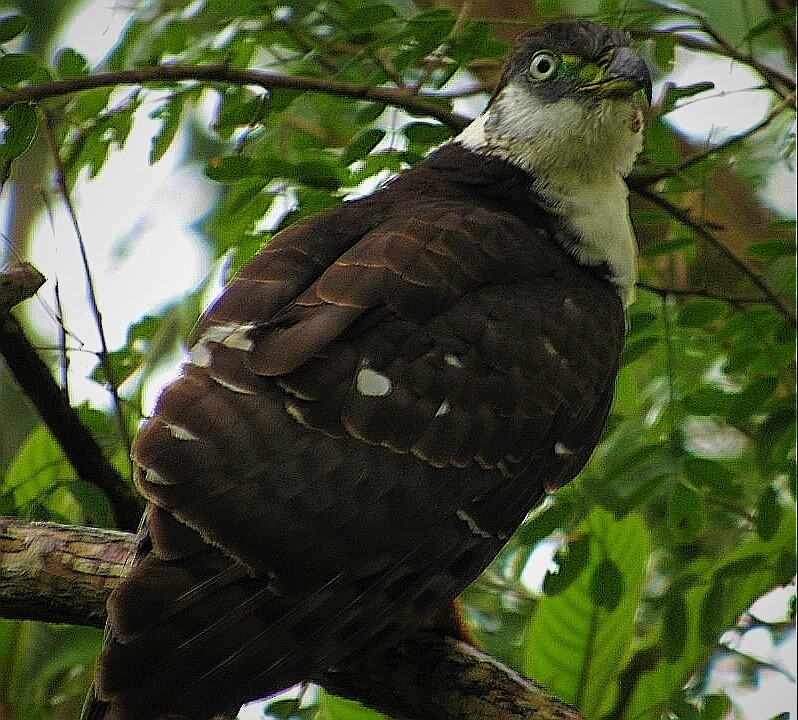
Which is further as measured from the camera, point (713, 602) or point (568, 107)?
point (568, 107)

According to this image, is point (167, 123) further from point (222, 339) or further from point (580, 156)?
point (580, 156)

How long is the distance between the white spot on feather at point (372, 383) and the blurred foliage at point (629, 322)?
0.68 m

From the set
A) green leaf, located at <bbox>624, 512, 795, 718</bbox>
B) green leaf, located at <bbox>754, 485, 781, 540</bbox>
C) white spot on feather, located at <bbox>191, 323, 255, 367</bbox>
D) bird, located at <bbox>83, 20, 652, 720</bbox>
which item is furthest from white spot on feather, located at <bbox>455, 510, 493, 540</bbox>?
green leaf, located at <bbox>754, 485, 781, 540</bbox>

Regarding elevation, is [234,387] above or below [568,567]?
above

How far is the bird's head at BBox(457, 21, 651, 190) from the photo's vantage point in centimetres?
345

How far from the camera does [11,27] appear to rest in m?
2.95

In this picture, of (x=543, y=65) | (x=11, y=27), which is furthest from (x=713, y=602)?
(x=11, y=27)

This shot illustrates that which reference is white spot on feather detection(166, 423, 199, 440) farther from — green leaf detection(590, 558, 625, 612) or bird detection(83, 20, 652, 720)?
green leaf detection(590, 558, 625, 612)

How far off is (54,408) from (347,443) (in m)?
0.91

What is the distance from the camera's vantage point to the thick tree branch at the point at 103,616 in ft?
9.32

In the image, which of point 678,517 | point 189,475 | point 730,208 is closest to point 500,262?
point 678,517

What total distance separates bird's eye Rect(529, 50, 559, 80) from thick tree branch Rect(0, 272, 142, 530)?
1.64 m

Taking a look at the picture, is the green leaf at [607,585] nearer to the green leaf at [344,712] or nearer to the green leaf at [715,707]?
the green leaf at [715,707]

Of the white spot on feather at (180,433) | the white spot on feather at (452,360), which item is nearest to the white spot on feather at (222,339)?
the white spot on feather at (180,433)
